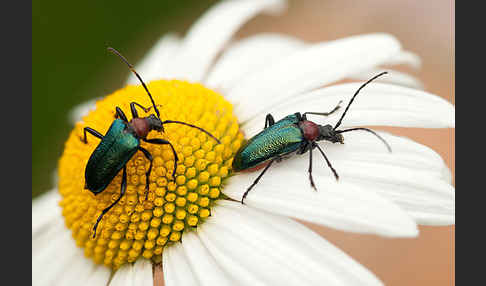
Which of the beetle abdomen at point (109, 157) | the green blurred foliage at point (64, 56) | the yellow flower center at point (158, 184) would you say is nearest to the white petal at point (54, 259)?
the yellow flower center at point (158, 184)

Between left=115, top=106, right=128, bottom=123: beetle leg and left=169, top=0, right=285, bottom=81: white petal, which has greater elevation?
left=169, top=0, right=285, bottom=81: white petal

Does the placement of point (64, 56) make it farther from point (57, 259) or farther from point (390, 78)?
point (390, 78)

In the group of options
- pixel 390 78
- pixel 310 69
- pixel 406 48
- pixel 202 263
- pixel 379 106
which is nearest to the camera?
pixel 202 263

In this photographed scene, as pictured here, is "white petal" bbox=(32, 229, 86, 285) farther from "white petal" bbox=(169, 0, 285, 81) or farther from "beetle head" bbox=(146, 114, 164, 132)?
"white petal" bbox=(169, 0, 285, 81)

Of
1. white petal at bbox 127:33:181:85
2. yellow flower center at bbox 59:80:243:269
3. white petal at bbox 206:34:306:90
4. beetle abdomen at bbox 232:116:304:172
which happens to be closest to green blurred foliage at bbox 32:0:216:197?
white petal at bbox 127:33:181:85

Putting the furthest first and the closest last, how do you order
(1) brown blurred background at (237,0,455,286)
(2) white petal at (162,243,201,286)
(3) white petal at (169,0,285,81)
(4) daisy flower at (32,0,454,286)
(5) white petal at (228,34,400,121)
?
(1) brown blurred background at (237,0,455,286) → (3) white petal at (169,0,285,81) → (5) white petal at (228,34,400,121) → (2) white petal at (162,243,201,286) → (4) daisy flower at (32,0,454,286)

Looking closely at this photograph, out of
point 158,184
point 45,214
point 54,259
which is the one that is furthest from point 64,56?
point 158,184

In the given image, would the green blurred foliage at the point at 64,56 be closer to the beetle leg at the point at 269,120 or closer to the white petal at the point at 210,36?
the white petal at the point at 210,36
